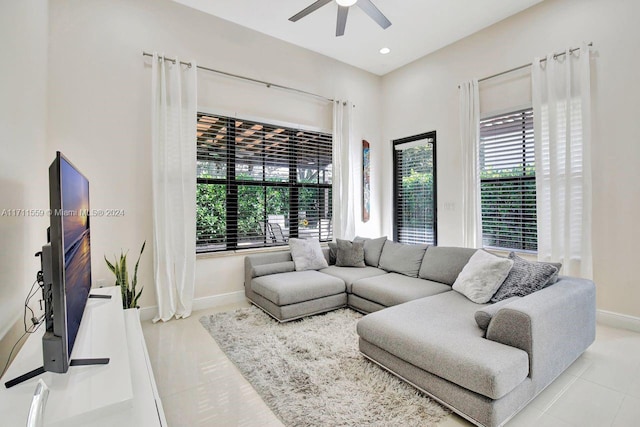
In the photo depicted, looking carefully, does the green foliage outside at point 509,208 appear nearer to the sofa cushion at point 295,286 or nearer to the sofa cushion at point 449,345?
the sofa cushion at point 449,345

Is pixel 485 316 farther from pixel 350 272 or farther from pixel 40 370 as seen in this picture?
pixel 40 370

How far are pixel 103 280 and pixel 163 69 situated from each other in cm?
226

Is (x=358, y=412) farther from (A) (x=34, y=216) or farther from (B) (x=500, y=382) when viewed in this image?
(A) (x=34, y=216)

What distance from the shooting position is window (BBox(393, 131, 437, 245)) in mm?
4746

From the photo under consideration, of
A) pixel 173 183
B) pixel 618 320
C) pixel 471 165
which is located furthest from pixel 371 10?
pixel 618 320

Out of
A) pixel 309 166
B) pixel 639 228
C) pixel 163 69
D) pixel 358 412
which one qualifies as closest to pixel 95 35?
pixel 163 69

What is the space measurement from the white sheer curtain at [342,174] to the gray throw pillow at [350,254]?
1.74ft

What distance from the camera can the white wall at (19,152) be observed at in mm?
1627

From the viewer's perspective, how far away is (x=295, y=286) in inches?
127

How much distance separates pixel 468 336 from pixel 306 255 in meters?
2.33

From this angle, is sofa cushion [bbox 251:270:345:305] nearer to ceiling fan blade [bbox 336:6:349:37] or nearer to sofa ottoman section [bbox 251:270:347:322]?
sofa ottoman section [bbox 251:270:347:322]

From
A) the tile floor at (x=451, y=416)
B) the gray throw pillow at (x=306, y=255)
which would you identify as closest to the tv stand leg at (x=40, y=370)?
the tile floor at (x=451, y=416)

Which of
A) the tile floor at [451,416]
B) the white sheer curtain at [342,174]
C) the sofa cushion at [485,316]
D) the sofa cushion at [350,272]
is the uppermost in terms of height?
the white sheer curtain at [342,174]

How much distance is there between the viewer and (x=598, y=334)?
2.88m
